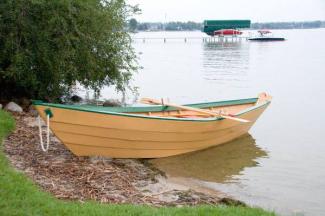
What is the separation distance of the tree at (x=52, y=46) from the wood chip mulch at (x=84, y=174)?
2847 mm

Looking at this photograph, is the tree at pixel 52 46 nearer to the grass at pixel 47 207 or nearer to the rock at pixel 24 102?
the rock at pixel 24 102

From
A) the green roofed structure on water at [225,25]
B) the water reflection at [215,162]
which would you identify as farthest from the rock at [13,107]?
the green roofed structure on water at [225,25]

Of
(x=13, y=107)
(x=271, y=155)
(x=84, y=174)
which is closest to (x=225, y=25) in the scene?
(x=271, y=155)

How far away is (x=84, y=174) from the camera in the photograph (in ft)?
27.9

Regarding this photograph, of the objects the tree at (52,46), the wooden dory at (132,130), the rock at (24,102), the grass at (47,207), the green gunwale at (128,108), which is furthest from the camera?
the rock at (24,102)

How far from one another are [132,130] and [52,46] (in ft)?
14.2

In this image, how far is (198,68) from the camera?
37625 mm

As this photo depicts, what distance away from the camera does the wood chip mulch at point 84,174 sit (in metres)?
7.53

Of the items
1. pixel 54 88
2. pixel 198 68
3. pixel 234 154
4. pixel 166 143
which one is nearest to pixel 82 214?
pixel 166 143

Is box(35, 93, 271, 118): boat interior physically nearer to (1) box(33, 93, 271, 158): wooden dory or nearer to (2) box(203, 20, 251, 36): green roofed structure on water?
(1) box(33, 93, 271, 158): wooden dory

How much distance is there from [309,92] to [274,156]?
13118 millimetres

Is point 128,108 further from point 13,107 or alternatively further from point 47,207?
point 47,207

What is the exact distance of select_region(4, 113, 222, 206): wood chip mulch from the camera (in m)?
7.53

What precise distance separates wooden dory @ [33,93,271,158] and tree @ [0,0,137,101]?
10.2ft
